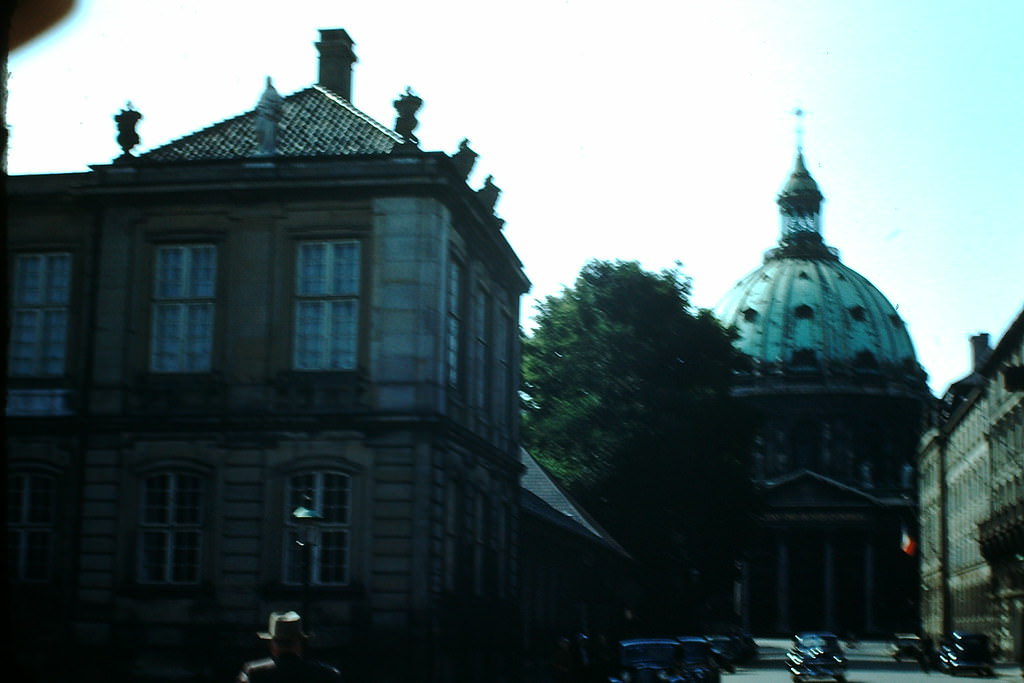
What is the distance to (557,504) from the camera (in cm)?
4503

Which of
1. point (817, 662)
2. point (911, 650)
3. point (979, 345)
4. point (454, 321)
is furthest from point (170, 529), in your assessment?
point (979, 345)

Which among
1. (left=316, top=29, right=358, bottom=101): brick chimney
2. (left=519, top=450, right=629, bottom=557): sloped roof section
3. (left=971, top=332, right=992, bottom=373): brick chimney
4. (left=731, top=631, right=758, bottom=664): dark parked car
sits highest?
(left=971, top=332, right=992, bottom=373): brick chimney

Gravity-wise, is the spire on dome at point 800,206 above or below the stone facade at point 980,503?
above

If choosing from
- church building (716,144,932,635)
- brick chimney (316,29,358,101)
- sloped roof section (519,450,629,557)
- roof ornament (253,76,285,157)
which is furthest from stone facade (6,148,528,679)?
church building (716,144,932,635)

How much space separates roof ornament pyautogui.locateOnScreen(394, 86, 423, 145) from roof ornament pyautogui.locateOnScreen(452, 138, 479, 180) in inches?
58.3

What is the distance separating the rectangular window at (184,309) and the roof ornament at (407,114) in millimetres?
4088

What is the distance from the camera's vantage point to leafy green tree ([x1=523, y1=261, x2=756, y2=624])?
54.4 m

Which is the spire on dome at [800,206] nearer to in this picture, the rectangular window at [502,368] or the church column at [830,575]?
the church column at [830,575]

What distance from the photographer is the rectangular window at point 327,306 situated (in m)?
27.7

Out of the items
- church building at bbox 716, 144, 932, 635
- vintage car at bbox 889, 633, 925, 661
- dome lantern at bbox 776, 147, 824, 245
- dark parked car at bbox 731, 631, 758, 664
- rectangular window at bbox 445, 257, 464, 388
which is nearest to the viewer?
rectangular window at bbox 445, 257, 464, 388

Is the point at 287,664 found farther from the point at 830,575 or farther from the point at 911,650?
the point at 830,575

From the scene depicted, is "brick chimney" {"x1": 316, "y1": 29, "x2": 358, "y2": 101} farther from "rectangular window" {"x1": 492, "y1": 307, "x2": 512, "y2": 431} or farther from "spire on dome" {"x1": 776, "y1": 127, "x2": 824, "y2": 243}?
"spire on dome" {"x1": 776, "y1": 127, "x2": 824, "y2": 243}

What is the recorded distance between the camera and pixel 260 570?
27.1 metres

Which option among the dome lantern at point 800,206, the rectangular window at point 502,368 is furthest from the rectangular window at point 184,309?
the dome lantern at point 800,206
